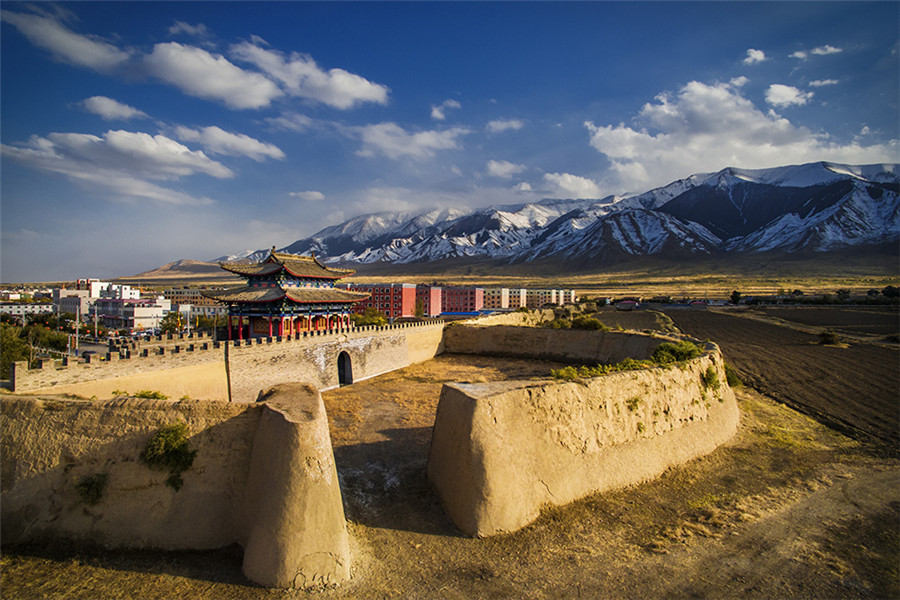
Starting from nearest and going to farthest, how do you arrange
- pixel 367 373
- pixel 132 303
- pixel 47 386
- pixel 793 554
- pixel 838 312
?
pixel 793 554 < pixel 47 386 < pixel 367 373 < pixel 132 303 < pixel 838 312

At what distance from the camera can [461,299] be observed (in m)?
88.3

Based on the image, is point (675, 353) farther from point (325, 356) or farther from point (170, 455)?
point (170, 455)

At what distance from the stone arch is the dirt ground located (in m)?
9.25

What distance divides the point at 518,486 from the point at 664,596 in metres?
3.85

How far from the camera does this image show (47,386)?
12.7 m

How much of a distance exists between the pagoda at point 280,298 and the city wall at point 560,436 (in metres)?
16.2

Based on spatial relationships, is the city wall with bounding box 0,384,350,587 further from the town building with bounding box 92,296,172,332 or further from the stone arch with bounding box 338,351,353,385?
the town building with bounding box 92,296,172,332

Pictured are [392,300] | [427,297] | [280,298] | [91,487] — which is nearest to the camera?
[91,487]

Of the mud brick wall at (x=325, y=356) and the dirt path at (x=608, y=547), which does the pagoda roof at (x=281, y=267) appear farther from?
the dirt path at (x=608, y=547)

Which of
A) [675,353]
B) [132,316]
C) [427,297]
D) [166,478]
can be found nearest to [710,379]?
[675,353]

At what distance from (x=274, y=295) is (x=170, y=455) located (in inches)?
658

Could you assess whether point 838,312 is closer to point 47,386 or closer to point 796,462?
point 796,462

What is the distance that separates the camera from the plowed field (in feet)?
69.5

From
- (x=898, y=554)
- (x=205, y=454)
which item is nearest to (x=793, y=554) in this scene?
(x=898, y=554)
